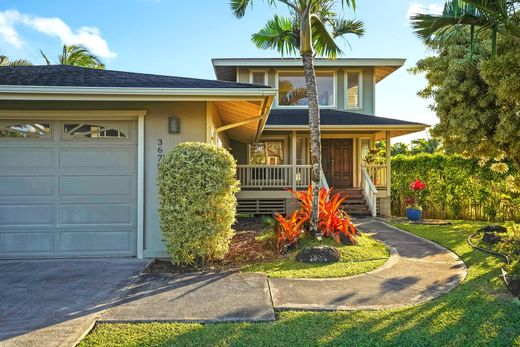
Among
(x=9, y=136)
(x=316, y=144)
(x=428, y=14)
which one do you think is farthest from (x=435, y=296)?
(x=9, y=136)

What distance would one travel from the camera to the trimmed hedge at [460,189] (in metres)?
11.8

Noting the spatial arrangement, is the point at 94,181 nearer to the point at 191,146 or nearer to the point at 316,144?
the point at 191,146

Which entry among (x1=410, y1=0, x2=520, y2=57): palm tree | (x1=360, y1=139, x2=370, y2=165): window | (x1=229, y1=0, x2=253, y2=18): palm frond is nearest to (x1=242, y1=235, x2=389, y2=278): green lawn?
(x1=410, y1=0, x2=520, y2=57): palm tree

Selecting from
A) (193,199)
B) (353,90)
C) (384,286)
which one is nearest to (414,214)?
(353,90)

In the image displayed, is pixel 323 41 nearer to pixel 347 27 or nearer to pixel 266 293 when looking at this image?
pixel 347 27

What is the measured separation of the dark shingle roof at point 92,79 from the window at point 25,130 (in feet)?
2.51

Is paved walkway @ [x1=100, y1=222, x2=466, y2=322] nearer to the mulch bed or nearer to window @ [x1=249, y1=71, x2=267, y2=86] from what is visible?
the mulch bed

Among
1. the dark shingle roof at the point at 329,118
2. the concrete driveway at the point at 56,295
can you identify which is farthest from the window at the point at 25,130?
the dark shingle roof at the point at 329,118

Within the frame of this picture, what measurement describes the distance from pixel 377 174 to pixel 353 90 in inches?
162

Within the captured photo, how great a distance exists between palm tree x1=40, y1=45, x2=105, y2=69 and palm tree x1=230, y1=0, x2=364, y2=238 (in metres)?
16.7

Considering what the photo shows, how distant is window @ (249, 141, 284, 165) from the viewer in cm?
1497

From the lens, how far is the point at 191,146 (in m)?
5.71

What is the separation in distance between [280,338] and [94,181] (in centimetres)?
473

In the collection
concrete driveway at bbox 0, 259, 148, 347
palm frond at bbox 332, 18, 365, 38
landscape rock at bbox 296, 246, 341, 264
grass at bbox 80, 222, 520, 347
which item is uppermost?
palm frond at bbox 332, 18, 365, 38
